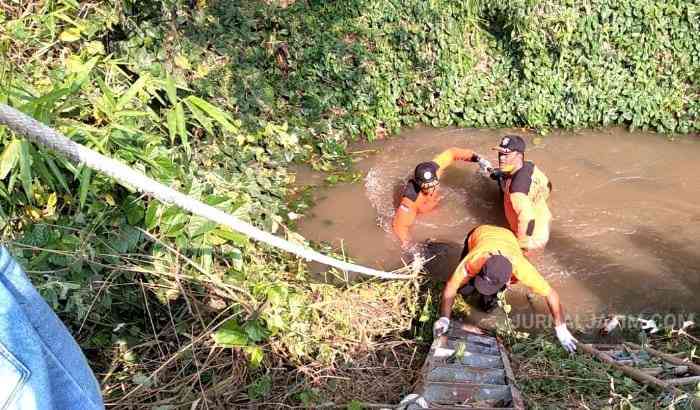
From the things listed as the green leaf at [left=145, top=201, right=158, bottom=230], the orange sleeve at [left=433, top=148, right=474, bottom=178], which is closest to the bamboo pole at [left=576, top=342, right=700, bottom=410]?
the orange sleeve at [left=433, top=148, right=474, bottom=178]

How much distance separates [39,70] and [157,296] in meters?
2.13

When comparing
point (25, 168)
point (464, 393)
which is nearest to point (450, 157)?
point (464, 393)

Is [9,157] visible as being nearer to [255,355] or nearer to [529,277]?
[255,355]

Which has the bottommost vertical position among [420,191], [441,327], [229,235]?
[441,327]

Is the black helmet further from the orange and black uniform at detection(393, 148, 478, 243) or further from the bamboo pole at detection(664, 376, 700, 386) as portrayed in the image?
the bamboo pole at detection(664, 376, 700, 386)

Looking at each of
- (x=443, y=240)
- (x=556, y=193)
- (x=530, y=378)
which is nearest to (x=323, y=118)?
(x=443, y=240)

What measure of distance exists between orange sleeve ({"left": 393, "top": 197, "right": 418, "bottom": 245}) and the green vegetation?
1196 millimetres

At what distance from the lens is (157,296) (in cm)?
358

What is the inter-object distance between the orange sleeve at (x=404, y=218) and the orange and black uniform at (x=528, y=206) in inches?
39.5

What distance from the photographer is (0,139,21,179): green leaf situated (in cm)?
301

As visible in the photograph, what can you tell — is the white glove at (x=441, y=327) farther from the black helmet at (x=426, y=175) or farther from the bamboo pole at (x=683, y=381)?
the black helmet at (x=426, y=175)

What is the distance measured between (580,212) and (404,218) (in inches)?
80.7

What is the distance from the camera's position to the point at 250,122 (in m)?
6.28

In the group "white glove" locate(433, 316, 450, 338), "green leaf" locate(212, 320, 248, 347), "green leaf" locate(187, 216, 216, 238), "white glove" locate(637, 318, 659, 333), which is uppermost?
"green leaf" locate(187, 216, 216, 238)
